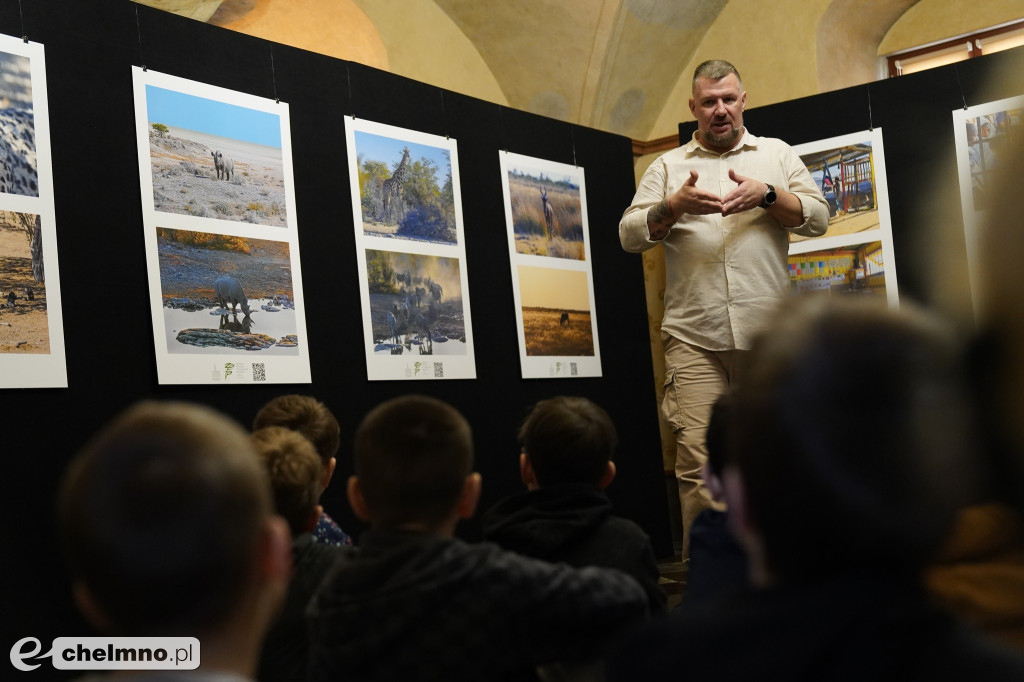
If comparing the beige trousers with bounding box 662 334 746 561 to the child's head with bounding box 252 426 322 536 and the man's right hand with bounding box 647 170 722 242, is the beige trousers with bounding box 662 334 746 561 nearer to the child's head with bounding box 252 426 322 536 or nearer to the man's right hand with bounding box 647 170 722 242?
the man's right hand with bounding box 647 170 722 242

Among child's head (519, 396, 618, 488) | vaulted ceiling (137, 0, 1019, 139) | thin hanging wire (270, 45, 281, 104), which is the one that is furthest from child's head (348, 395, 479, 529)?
vaulted ceiling (137, 0, 1019, 139)

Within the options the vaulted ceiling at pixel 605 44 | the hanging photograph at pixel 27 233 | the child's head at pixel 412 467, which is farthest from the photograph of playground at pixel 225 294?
the vaulted ceiling at pixel 605 44

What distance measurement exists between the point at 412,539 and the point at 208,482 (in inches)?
31.2

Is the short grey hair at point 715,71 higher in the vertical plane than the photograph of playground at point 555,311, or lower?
higher

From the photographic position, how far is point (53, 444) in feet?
12.0

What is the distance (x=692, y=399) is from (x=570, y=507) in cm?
218

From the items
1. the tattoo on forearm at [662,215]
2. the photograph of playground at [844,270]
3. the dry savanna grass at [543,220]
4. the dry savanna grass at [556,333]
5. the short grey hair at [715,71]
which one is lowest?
the dry savanna grass at [556,333]

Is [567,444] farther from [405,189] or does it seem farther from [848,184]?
[848,184]

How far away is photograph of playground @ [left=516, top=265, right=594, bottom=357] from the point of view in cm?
575

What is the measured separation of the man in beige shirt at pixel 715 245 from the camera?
4.40 m

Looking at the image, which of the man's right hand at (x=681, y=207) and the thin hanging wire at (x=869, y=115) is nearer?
the man's right hand at (x=681, y=207)

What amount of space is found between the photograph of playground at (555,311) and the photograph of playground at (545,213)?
0.13 metres

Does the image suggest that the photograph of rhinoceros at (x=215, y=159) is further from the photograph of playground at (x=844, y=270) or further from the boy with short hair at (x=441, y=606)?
the photograph of playground at (x=844, y=270)

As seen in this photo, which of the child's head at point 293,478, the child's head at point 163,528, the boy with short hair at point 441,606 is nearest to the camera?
the child's head at point 163,528
